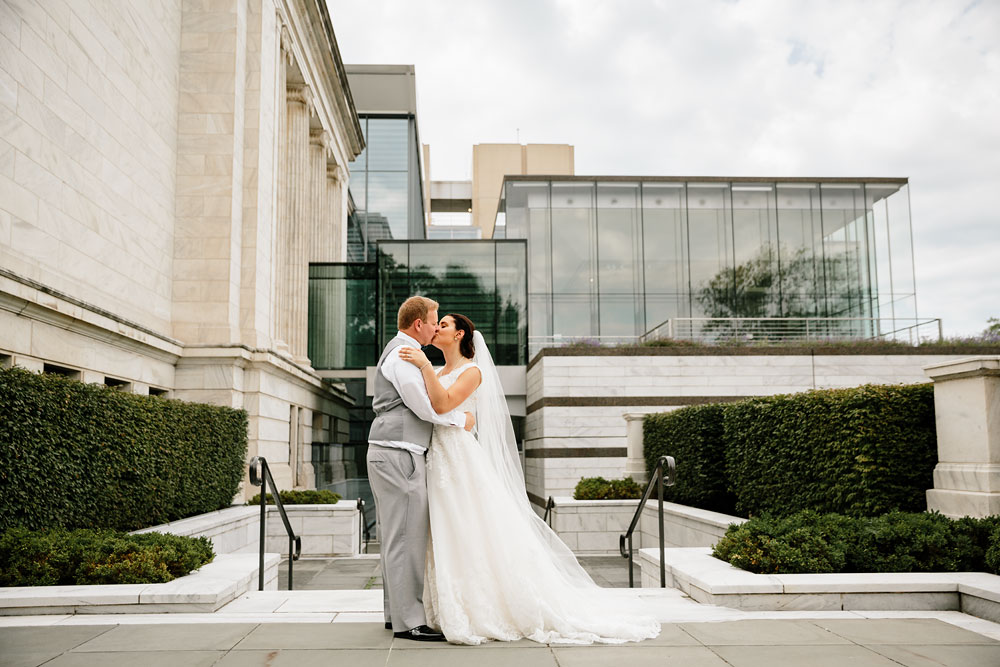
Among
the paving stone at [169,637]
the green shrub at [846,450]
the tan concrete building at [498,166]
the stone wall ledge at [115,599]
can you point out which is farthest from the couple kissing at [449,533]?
the tan concrete building at [498,166]

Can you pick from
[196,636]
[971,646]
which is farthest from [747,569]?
[196,636]

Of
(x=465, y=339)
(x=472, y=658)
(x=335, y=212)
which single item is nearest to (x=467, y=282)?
(x=335, y=212)

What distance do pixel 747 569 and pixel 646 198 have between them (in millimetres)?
26260

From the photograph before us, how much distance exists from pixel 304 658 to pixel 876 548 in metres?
4.65

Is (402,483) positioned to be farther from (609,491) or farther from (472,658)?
(609,491)

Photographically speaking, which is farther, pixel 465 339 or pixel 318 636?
pixel 465 339

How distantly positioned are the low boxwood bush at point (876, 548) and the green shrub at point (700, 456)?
491 centimetres

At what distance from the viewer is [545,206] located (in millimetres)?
31406

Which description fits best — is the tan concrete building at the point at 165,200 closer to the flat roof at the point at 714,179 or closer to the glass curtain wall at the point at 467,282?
the glass curtain wall at the point at 467,282

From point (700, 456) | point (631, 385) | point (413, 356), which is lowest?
point (700, 456)

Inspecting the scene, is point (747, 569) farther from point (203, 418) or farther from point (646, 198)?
point (646, 198)

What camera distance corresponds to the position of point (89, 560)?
643cm

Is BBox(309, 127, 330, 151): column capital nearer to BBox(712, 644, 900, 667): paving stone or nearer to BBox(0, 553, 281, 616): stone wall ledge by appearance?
BBox(0, 553, 281, 616): stone wall ledge

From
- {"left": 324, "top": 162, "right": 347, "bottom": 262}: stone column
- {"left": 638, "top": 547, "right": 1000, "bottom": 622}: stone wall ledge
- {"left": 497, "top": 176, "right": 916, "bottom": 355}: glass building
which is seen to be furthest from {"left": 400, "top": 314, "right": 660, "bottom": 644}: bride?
{"left": 324, "top": 162, "right": 347, "bottom": 262}: stone column
